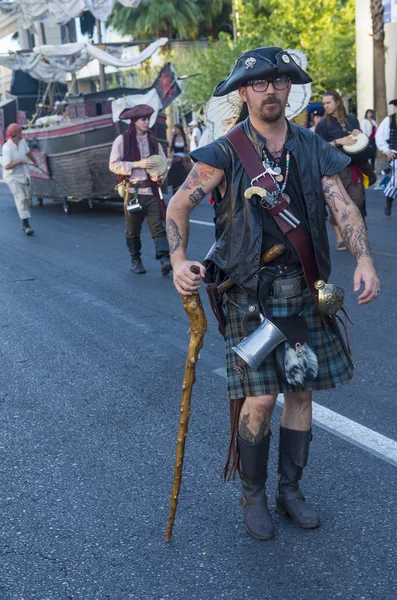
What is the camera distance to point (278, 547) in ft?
11.3

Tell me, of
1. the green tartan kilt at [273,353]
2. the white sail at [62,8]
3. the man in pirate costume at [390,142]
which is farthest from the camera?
the white sail at [62,8]

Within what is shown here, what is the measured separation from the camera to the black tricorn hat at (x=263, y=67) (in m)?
3.34

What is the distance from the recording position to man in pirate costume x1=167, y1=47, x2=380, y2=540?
3404 millimetres

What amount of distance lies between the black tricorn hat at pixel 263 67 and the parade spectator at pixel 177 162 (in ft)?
49.4

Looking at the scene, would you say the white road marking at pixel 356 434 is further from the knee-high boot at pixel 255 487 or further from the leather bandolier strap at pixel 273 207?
the leather bandolier strap at pixel 273 207

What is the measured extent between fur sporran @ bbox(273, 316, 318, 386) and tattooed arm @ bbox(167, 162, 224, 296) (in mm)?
422

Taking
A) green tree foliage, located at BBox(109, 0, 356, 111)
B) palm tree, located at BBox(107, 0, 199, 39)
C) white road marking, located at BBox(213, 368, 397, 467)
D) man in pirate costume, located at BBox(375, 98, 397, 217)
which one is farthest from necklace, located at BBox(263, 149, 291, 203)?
palm tree, located at BBox(107, 0, 199, 39)

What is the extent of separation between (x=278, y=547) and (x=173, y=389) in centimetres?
229

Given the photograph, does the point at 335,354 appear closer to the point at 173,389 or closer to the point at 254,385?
the point at 254,385

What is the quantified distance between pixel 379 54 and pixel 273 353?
19.1 m

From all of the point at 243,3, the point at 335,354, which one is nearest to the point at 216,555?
the point at 335,354

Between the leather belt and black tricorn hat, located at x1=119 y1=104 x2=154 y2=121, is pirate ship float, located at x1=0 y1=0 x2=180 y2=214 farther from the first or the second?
the leather belt

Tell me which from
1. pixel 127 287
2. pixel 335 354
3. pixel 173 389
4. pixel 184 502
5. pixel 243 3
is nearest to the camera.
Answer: pixel 335 354

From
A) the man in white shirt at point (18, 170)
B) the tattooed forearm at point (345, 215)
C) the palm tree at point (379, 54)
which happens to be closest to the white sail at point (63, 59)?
the palm tree at point (379, 54)
